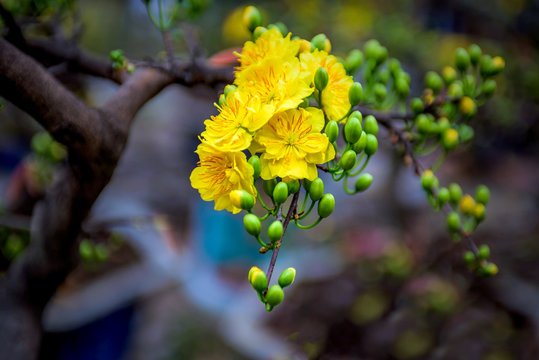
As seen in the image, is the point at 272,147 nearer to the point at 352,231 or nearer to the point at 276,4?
the point at 352,231

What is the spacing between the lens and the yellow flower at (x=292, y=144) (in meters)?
0.43

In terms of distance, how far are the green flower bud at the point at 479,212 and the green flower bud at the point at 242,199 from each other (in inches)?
16.3

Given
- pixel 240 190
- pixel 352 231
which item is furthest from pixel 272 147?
pixel 352 231

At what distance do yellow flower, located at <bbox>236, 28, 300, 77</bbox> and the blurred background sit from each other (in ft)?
1.05

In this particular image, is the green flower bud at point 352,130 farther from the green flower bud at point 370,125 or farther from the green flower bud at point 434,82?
the green flower bud at point 434,82

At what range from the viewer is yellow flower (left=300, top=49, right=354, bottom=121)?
1.59ft

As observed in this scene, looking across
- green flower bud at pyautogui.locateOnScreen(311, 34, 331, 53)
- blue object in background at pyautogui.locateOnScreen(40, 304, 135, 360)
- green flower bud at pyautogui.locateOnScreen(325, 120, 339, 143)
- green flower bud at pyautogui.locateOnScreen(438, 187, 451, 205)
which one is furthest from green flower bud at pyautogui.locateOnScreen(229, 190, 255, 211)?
blue object in background at pyautogui.locateOnScreen(40, 304, 135, 360)

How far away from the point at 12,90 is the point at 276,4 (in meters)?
3.32

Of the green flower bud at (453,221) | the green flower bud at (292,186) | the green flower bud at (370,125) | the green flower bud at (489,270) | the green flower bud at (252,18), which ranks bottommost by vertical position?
the green flower bud at (489,270)

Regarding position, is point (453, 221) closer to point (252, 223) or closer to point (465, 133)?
point (465, 133)

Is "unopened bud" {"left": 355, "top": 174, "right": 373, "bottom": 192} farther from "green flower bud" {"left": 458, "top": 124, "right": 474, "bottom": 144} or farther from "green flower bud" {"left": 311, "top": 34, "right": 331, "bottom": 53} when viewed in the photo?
"green flower bud" {"left": 458, "top": 124, "right": 474, "bottom": 144}

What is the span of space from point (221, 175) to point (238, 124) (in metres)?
0.07

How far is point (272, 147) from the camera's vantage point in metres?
0.43

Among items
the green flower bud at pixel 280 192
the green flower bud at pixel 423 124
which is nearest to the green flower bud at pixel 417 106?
the green flower bud at pixel 423 124
